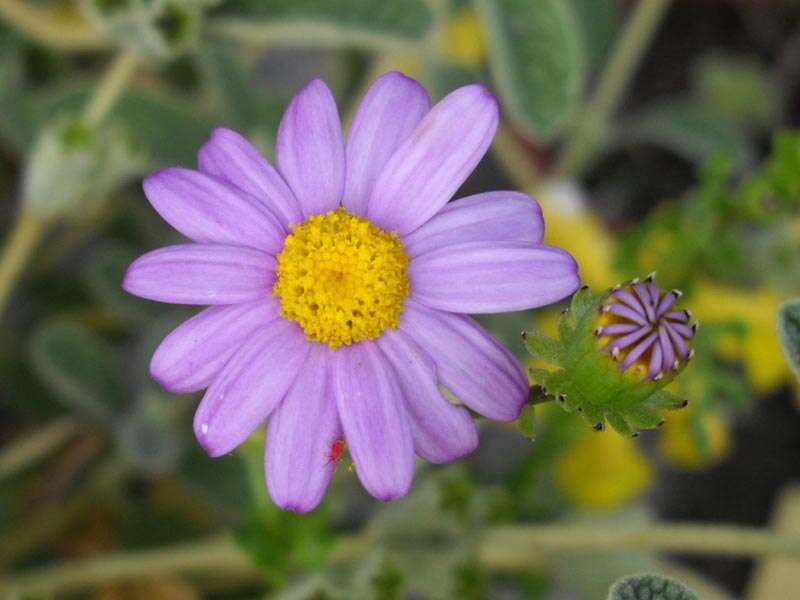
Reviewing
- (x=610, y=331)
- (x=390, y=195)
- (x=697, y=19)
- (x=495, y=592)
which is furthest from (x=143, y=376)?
(x=697, y=19)

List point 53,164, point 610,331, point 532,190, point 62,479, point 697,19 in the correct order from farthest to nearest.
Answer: point 697,19
point 532,190
point 62,479
point 53,164
point 610,331

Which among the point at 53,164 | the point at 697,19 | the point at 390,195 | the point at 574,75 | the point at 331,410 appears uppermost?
the point at 697,19

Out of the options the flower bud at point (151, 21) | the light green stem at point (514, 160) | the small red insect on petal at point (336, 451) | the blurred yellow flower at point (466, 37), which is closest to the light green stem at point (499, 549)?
the small red insect on petal at point (336, 451)

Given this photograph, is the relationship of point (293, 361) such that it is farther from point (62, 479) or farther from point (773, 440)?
point (773, 440)

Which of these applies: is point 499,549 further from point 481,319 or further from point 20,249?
point 20,249

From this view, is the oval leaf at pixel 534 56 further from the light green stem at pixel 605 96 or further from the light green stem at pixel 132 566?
the light green stem at pixel 132 566

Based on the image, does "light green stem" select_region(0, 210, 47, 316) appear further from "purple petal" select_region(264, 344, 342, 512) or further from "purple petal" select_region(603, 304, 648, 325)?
"purple petal" select_region(603, 304, 648, 325)

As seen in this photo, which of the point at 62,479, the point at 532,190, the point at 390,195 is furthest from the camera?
the point at 532,190
